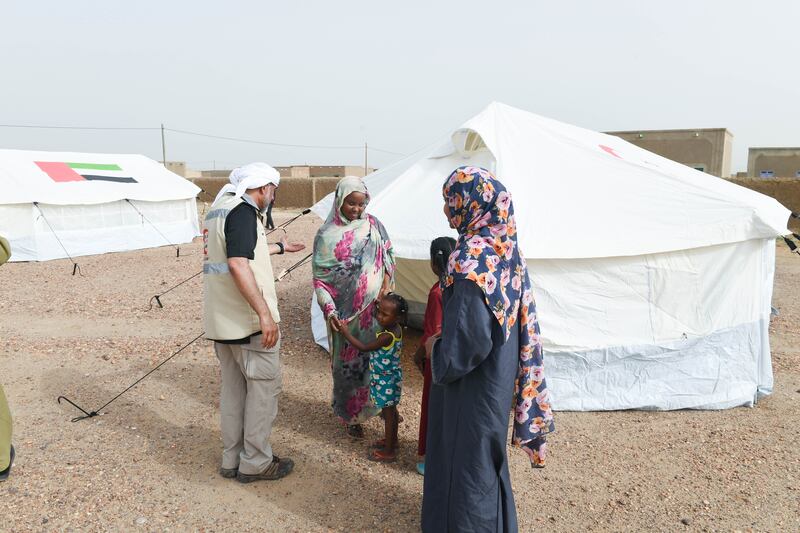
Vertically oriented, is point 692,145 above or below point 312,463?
above

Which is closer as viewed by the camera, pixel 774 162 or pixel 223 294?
pixel 223 294

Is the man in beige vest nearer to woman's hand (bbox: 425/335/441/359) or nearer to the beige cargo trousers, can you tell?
the beige cargo trousers

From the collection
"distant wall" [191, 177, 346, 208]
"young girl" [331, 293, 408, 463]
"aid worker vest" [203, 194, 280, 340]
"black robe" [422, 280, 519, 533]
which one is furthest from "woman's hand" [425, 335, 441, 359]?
"distant wall" [191, 177, 346, 208]

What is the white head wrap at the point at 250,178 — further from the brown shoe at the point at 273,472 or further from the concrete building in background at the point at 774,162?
the concrete building in background at the point at 774,162

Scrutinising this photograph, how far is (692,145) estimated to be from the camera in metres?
18.5

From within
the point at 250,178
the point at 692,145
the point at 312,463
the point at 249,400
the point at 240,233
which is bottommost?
the point at 312,463

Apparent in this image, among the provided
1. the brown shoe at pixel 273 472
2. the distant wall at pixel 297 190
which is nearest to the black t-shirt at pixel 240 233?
the brown shoe at pixel 273 472

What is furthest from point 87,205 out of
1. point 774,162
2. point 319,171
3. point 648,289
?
point 319,171

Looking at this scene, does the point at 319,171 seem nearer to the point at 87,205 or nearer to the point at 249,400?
the point at 87,205

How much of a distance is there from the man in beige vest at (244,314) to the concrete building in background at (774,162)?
A: 21.7 metres

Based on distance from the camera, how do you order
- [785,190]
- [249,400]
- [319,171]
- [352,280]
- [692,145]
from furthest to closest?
[319,171]
[692,145]
[785,190]
[352,280]
[249,400]

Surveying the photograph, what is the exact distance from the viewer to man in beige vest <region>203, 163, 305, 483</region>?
8.99ft

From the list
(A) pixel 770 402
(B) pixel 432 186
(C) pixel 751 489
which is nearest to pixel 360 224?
(B) pixel 432 186

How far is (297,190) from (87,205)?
44.7ft
